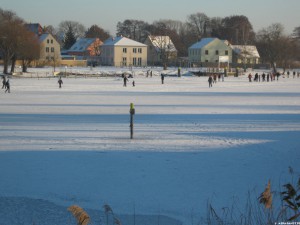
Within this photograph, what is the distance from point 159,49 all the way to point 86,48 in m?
19.8

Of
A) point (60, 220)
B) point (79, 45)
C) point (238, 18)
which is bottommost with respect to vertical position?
point (60, 220)

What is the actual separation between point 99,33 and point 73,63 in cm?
4022

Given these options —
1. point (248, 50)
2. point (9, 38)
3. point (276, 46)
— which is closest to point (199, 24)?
point (248, 50)

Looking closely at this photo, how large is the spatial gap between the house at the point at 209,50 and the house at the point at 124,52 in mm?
10825

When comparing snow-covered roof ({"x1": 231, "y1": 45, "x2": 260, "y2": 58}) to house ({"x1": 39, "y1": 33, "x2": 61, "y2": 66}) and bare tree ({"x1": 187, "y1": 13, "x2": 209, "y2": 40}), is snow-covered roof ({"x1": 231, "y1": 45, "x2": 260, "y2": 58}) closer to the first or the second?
bare tree ({"x1": 187, "y1": 13, "x2": 209, "y2": 40})

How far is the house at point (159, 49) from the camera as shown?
96.1 meters

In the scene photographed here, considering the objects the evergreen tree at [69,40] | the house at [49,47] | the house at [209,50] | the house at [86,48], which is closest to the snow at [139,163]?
the house at [209,50]

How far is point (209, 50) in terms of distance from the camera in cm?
9931

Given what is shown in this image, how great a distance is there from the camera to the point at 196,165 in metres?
9.69

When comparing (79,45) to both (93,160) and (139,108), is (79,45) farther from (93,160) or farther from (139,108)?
(93,160)

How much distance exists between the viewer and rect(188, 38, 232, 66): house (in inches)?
3880

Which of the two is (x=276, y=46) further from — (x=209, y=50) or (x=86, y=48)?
(x=86, y=48)

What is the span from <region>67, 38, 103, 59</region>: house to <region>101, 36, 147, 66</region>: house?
10483mm

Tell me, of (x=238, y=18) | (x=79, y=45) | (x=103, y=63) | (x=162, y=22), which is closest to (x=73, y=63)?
(x=103, y=63)
